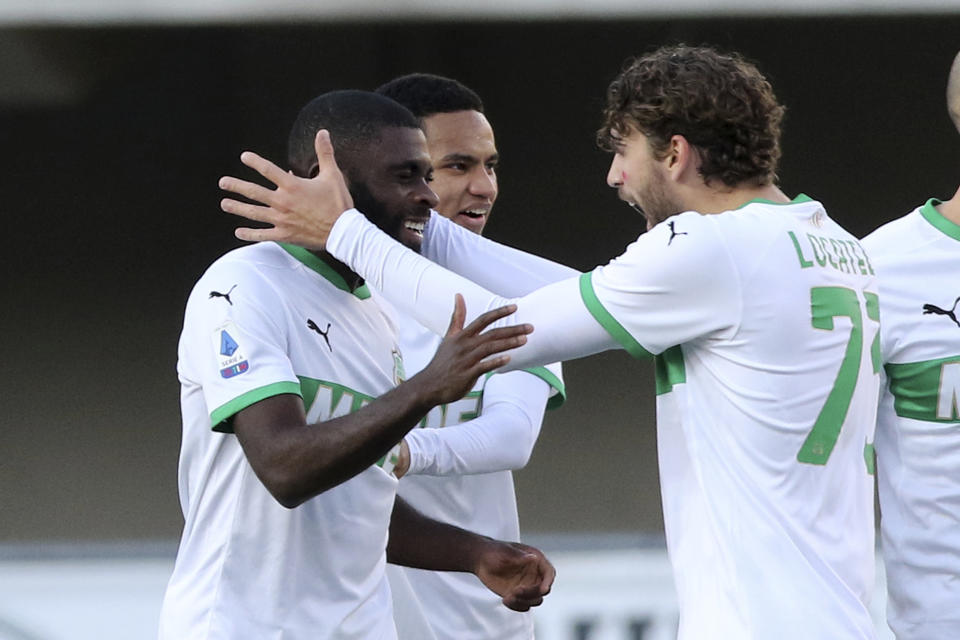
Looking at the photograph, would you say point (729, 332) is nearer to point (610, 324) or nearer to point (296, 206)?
point (610, 324)

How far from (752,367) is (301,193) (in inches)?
32.6

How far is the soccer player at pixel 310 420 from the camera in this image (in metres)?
2.28

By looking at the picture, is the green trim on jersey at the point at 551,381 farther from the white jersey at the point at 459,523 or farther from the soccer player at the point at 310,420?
the soccer player at the point at 310,420

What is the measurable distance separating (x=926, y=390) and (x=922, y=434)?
0.29ft

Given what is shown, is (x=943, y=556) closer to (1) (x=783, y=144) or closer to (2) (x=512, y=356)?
(2) (x=512, y=356)

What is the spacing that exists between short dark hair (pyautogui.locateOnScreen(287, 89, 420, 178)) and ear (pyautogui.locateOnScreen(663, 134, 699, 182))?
0.51 meters

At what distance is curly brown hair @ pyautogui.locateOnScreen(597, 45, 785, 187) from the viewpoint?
8.16ft

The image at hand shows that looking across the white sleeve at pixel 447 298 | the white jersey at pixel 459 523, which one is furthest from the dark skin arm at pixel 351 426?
the white jersey at pixel 459 523

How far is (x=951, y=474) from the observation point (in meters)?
2.74

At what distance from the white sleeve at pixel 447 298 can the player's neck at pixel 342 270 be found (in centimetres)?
13

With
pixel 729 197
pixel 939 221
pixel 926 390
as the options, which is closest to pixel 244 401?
pixel 729 197

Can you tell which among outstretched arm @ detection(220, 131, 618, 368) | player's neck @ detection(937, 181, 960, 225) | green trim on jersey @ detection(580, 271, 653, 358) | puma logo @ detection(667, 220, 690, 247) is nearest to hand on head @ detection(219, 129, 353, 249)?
outstretched arm @ detection(220, 131, 618, 368)

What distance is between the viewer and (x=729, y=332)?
2.34 m

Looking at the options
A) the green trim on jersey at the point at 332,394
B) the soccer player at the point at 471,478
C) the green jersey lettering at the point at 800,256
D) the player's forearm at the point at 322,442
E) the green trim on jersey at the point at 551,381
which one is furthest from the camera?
the green trim on jersey at the point at 551,381
